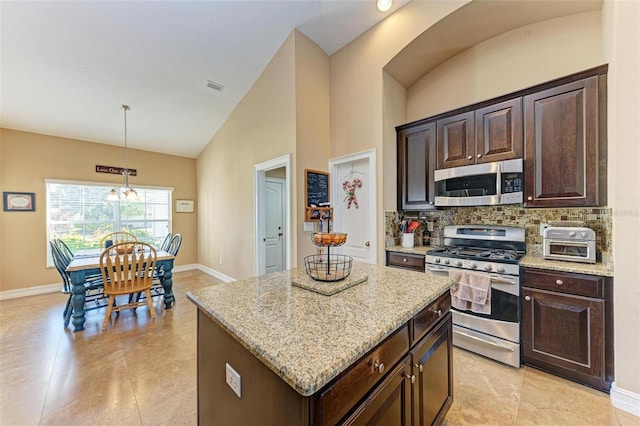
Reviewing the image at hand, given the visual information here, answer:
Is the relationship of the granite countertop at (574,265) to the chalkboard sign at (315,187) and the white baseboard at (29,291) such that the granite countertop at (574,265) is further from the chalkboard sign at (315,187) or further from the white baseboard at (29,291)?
the white baseboard at (29,291)

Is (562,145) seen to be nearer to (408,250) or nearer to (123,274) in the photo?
(408,250)

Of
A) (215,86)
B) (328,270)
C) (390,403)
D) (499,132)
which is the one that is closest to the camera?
(390,403)

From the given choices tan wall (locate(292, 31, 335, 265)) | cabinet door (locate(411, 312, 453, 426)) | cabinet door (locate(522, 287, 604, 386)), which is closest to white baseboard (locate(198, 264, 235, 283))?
tan wall (locate(292, 31, 335, 265))

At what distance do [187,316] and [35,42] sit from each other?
358 cm

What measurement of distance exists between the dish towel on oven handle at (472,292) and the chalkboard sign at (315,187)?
181 cm

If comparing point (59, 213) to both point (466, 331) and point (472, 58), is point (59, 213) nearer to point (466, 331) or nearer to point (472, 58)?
point (466, 331)

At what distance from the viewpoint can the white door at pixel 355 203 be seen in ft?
10.2

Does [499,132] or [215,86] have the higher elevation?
[215,86]

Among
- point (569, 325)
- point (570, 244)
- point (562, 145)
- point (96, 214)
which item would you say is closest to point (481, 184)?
point (562, 145)

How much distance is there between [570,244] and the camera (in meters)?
2.08

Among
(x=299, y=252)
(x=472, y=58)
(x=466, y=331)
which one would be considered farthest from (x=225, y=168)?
(x=466, y=331)

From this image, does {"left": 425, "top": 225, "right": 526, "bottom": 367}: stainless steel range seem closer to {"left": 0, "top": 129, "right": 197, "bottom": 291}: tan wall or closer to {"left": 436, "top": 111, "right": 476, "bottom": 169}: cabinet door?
{"left": 436, "top": 111, "right": 476, "bottom": 169}: cabinet door

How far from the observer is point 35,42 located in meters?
2.76

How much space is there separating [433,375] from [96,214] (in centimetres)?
619
